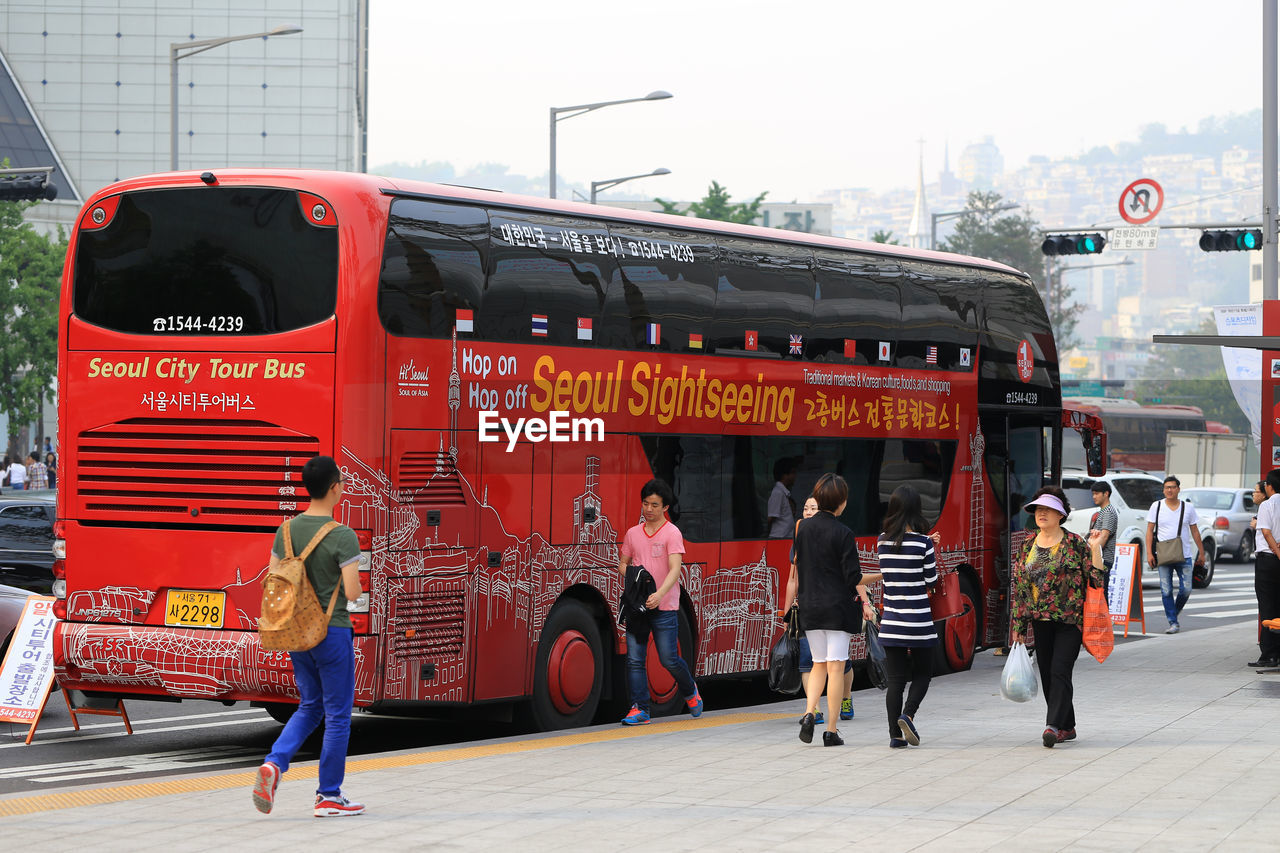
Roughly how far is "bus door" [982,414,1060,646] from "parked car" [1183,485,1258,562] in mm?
20024

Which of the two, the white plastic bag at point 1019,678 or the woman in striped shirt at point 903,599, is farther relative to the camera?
the white plastic bag at point 1019,678

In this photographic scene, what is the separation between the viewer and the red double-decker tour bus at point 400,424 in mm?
10430

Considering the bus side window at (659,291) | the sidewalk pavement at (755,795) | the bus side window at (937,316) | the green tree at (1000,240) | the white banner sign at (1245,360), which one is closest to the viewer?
the sidewalk pavement at (755,795)

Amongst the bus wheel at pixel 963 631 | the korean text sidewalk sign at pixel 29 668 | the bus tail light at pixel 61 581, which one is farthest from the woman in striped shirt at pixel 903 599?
the bus wheel at pixel 963 631

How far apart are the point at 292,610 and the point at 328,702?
21.3 inches

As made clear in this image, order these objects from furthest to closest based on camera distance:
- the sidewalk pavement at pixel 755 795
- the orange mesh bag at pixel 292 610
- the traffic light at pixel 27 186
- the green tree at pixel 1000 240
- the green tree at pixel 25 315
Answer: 1. the green tree at pixel 1000 240
2. the green tree at pixel 25 315
3. the traffic light at pixel 27 186
4. the orange mesh bag at pixel 292 610
5. the sidewalk pavement at pixel 755 795

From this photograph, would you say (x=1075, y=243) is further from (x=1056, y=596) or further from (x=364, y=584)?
(x=364, y=584)

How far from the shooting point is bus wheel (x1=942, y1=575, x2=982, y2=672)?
16734 mm

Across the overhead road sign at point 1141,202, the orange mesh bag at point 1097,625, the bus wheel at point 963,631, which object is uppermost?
the overhead road sign at point 1141,202

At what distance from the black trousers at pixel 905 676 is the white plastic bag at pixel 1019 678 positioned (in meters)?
0.49

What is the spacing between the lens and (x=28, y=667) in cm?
1194

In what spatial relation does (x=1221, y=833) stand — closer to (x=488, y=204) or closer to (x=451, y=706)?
(x=451, y=706)

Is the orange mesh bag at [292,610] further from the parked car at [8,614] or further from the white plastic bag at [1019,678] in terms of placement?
the parked car at [8,614]

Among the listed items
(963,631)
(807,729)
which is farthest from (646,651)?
(963,631)
